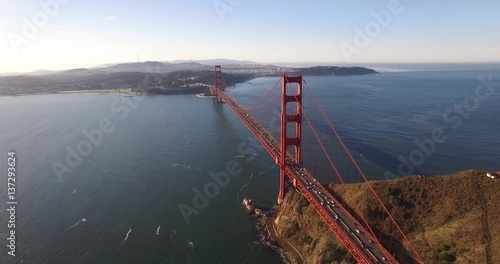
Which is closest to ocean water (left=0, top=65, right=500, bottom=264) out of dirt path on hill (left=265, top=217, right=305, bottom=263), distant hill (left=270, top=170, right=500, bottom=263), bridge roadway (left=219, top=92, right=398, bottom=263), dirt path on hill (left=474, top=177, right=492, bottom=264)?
dirt path on hill (left=265, top=217, right=305, bottom=263)

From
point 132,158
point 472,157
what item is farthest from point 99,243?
point 472,157

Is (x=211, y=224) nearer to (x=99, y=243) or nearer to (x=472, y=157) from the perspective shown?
(x=99, y=243)

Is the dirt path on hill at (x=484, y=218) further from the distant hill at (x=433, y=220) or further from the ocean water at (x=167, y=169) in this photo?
the ocean water at (x=167, y=169)

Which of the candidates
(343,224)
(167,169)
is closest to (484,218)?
(343,224)

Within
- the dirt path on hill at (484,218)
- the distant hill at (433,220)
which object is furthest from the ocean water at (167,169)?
the dirt path on hill at (484,218)

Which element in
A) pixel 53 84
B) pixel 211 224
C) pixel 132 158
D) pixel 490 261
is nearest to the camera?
pixel 490 261

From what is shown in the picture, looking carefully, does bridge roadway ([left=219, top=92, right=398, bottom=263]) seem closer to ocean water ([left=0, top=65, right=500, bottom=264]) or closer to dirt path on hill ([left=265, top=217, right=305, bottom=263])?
dirt path on hill ([left=265, top=217, right=305, bottom=263])
